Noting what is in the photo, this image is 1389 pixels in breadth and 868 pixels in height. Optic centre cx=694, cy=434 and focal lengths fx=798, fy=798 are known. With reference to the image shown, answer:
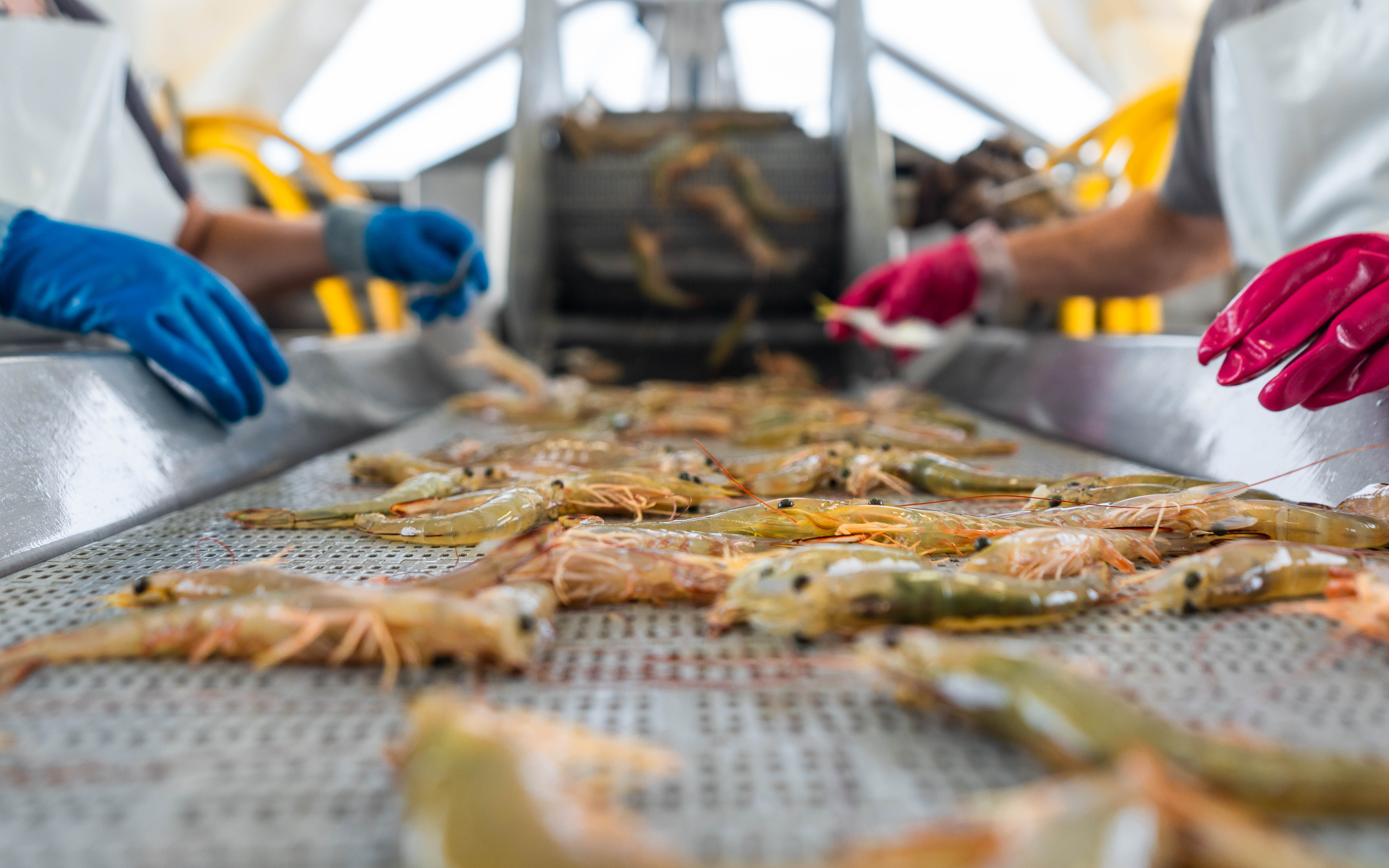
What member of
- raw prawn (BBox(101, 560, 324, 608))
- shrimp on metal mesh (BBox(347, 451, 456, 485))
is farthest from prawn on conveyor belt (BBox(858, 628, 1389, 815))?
shrimp on metal mesh (BBox(347, 451, 456, 485))

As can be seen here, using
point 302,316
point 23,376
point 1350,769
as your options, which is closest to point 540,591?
point 1350,769

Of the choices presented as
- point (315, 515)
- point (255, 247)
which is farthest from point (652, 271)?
point (315, 515)

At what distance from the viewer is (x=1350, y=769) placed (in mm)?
472

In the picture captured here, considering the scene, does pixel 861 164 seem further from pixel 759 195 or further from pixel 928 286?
pixel 928 286

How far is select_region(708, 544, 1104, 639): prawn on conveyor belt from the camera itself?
0.72 meters

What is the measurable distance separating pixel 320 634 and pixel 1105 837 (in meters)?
0.58

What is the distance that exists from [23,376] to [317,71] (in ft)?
11.6

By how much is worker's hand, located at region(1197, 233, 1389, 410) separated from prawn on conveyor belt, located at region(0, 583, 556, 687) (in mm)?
1031

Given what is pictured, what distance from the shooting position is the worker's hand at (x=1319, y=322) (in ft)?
3.28

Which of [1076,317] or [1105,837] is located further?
[1076,317]

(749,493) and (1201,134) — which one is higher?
(1201,134)

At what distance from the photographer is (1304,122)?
1.59 m

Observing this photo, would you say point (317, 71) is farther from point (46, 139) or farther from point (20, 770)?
point (20, 770)

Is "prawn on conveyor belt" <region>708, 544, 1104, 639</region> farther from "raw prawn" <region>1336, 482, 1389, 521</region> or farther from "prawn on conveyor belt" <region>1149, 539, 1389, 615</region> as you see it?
"raw prawn" <region>1336, 482, 1389, 521</region>
